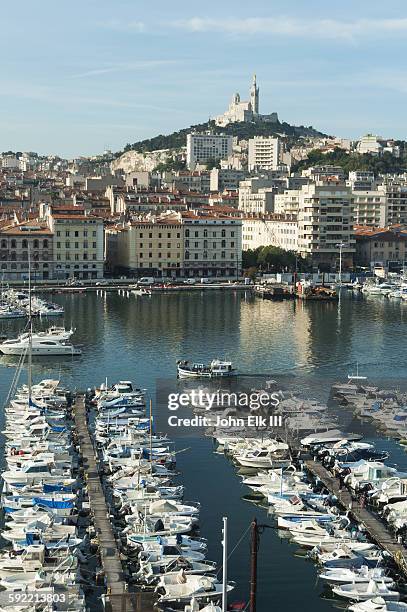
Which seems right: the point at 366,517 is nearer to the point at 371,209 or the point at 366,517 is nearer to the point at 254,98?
the point at 371,209

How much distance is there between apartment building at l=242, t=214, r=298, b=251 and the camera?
52031mm

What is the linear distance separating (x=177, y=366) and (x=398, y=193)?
1480 inches

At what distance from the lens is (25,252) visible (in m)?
45.1

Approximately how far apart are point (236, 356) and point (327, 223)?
974 inches

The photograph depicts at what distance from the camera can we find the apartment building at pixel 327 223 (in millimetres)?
49250

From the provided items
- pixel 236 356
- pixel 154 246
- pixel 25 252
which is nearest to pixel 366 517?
pixel 236 356

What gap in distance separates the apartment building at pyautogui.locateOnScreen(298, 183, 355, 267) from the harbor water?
8187 mm

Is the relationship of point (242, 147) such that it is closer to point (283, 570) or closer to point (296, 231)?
point (296, 231)

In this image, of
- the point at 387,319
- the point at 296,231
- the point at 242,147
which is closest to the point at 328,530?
the point at 387,319

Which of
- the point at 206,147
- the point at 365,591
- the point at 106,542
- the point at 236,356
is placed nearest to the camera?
the point at 365,591

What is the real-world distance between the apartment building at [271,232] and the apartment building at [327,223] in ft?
5.93

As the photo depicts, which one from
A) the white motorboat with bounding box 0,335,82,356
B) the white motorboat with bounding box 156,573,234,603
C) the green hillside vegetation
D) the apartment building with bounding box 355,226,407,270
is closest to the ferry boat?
the white motorboat with bounding box 0,335,82,356

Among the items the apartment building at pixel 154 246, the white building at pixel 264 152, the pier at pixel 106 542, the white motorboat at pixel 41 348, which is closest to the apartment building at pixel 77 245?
the apartment building at pixel 154 246

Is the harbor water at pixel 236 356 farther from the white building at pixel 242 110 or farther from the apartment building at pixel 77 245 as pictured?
the white building at pixel 242 110
